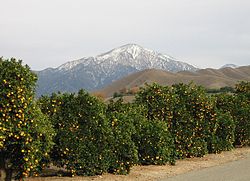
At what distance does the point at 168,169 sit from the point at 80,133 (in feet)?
11.4

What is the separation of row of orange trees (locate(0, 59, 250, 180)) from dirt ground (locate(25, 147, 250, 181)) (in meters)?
0.28

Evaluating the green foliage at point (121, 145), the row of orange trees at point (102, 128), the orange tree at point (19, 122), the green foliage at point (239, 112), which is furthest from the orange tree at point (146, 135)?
the green foliage at point (239, 112)

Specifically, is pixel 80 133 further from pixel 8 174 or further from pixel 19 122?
pixel 19 122

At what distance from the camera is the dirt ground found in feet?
38.6

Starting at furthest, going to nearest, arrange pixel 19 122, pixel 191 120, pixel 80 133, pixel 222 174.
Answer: pixel 191 120
pixel 222 174
pixel 80 133
pixel 19 122

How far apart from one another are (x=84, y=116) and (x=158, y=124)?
3.27m

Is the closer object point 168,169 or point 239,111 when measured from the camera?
point 168,169

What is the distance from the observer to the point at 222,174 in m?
12.4

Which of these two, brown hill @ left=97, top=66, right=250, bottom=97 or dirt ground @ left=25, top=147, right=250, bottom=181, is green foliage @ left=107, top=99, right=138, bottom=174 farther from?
brown hill @ left=97, top=66, right=250, bottom=97

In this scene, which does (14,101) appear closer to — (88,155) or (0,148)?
(0,148)

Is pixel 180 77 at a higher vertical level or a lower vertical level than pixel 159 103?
higher

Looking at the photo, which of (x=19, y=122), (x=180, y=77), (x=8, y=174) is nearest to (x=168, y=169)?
(x=8, y=174)

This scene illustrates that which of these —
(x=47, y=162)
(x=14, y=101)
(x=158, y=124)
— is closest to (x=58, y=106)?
(x=47, y=162)

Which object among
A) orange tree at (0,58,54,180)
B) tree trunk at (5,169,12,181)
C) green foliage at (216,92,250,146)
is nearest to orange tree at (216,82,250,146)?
green foliage at (216,92,250,146)
